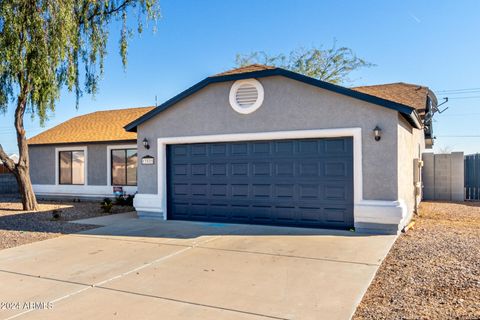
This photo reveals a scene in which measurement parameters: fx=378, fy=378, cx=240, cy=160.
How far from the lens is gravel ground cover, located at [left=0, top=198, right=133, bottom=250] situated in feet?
28.4

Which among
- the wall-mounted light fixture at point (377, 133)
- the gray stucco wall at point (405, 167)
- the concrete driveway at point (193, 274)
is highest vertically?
the wall-mounted light fixture at point (377, 133)

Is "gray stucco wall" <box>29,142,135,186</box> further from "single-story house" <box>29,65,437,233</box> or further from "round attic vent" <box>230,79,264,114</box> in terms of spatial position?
"round attic vent" <box>230,79,264,114</box>

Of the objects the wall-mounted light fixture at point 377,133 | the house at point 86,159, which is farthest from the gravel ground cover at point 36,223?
the wall-mounted light fixture at point 377,133

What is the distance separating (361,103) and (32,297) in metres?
7.24

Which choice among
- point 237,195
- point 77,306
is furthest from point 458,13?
point 77,306

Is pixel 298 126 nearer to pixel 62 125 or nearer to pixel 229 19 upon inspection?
pixel 229 19

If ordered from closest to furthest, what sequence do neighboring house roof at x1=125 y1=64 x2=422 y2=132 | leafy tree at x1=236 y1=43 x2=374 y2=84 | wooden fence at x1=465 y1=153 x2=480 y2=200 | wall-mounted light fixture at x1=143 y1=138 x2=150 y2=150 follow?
neighboring house roof at x1=125 y1=64 x2=422 y2=132 → wall-mounted light fixture at x1=143 y1=138 x2=150 y2=150 → wooden fence at x1=465 y1=153 x2=480 y2=200 → leafy tree at x1=236 y1=43 x2=374 y2=84

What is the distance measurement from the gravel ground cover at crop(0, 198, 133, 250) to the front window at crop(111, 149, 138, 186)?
1.80 metres

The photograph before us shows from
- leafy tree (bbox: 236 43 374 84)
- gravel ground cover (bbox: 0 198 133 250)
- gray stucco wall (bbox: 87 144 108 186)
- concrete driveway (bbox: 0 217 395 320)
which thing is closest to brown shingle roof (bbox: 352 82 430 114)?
concrete driveway (bbox: 0 217 395 320)

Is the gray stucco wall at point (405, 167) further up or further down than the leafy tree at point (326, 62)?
further down

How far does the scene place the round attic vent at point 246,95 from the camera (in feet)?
31.4

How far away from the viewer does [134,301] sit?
4.60 metres

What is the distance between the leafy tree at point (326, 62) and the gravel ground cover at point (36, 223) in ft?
63.4

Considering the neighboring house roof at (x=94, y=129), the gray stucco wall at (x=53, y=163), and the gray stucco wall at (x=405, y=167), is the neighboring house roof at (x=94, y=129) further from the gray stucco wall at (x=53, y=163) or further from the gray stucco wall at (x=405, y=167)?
the gray stucco wall at (x=405, y=167)
